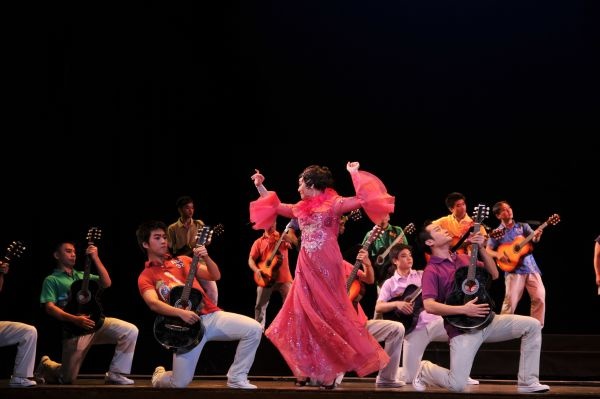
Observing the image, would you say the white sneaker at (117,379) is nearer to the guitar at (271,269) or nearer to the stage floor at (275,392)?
the stage floor at (275,392)

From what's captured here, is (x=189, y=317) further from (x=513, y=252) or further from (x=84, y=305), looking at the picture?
(x=513, y=252)

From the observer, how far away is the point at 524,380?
5363 millimetres

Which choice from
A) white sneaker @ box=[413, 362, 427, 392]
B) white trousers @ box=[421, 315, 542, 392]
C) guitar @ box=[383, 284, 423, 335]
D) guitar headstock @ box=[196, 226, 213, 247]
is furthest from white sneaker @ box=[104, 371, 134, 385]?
white trousers @ box=[421, 315, 542, 392]

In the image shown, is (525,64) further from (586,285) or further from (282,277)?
(282,277)

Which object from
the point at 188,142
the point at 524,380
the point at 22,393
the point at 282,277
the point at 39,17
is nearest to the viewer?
the point at 524,380

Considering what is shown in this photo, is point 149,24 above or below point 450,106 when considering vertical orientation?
above

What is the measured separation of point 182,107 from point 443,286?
5.23 metres

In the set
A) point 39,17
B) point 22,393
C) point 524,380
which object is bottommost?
point 22,393

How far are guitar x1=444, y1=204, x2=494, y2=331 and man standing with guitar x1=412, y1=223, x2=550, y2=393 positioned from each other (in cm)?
2

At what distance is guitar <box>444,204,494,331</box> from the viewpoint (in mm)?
5359

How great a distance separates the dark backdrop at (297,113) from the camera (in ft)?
31.2

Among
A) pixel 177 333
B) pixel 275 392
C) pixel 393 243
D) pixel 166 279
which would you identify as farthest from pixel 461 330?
pixel 393 243

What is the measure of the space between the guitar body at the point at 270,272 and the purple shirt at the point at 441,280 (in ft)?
10.1

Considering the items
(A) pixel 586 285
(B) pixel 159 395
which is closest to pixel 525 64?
(A) pixel 586 285
